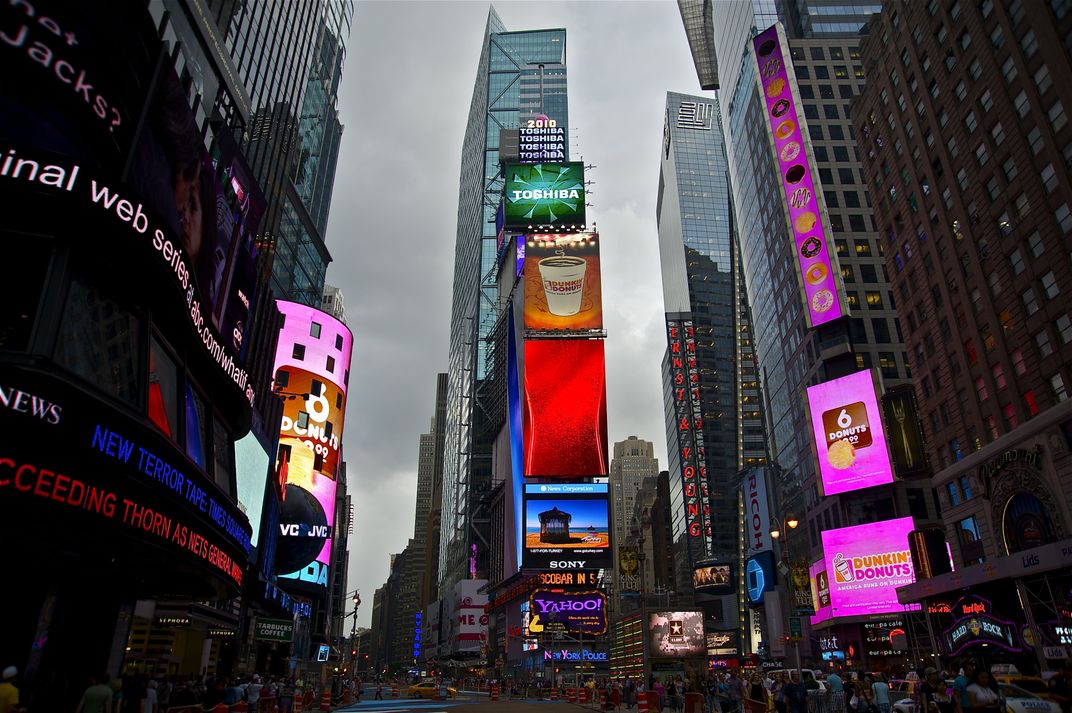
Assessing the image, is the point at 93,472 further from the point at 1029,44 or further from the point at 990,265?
the point at 1029,44

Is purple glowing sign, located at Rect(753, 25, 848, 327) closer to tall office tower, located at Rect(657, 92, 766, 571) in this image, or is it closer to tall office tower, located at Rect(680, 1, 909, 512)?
tall office tower, located at Rect(680, 1, 909, 512)

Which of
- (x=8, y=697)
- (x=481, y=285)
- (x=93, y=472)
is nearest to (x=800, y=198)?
(x=93, y=472)

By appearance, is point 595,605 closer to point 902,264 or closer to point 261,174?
point 902,264

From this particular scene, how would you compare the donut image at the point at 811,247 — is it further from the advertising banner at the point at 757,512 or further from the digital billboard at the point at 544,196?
the digital billboard at the point at 544,196

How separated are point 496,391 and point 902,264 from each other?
81.6 metres

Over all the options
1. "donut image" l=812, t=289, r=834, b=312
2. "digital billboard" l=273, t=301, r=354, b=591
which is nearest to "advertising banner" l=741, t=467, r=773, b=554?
"donut image" l=812, t=289, r=834, b=312

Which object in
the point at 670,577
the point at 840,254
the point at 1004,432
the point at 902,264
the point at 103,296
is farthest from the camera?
the point at 670,577

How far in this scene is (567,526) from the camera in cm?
8788

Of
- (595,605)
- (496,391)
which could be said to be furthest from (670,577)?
(595,605)

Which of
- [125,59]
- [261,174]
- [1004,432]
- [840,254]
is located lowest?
[1004,432]

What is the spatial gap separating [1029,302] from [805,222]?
132 feet

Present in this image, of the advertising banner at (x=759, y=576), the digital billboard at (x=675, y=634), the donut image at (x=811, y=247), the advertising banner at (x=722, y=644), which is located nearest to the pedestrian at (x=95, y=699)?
the digital billboard at (x=675, y=634)

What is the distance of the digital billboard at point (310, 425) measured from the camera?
55.8 meters

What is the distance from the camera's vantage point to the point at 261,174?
53.5 metres
